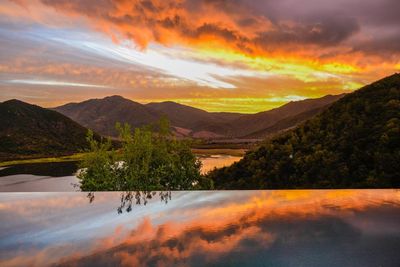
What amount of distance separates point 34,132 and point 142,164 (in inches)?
3684

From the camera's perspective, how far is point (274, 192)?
7793 mm

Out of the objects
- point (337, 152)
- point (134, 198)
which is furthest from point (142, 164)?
point (337, 152)

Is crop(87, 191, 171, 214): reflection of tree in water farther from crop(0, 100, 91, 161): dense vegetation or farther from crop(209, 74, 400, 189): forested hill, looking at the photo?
crop(0, 100, 91, 161): dense vegetation

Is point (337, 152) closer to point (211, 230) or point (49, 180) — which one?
point (211, 230)

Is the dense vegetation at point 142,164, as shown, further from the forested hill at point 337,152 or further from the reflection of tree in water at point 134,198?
the forested hill at point 337,152

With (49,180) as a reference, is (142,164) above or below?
above

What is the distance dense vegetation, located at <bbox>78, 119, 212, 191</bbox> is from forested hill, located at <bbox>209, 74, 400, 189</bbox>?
911cm

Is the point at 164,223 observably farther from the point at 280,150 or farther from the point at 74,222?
the point at 280,150

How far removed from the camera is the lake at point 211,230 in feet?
12.5

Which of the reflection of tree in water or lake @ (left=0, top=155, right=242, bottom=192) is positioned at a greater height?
the reflection of tree in water

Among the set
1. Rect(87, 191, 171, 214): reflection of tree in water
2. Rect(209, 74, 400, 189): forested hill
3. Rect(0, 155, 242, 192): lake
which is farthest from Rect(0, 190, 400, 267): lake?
Rect(209, 74, 400, 189): forested hill

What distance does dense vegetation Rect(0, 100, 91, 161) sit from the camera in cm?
7812

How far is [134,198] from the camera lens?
7.94m

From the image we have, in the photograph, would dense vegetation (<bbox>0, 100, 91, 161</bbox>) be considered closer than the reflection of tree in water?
No
